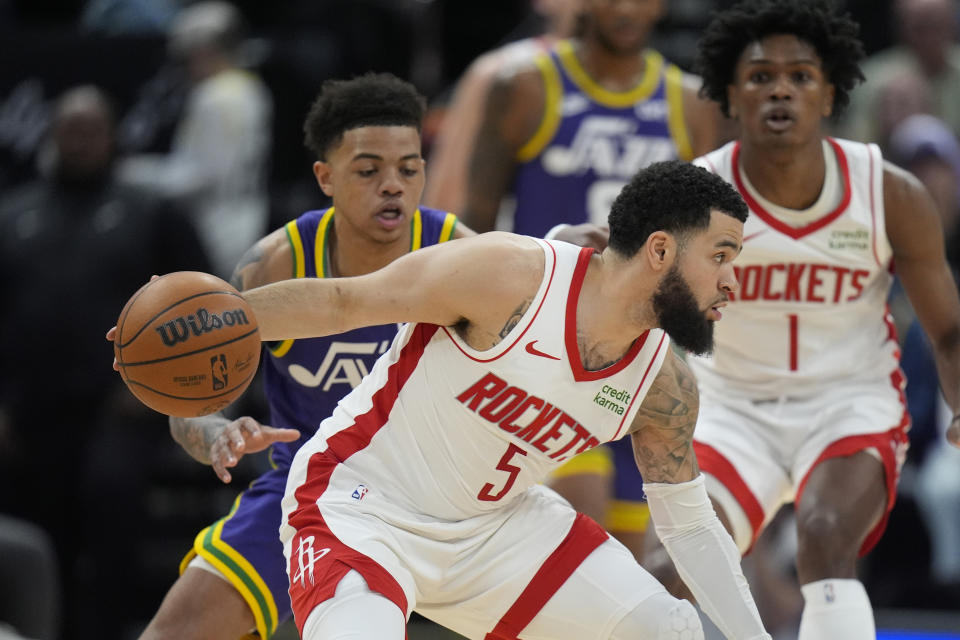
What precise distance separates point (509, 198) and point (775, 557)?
114 inches

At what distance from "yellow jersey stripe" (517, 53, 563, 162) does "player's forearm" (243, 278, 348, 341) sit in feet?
9.37

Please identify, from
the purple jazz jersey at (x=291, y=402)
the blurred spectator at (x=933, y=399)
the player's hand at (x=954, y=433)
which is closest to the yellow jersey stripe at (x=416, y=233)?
the purple jazz jersey at (x=291, y=402)

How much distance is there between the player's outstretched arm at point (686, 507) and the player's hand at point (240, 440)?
1.18 m

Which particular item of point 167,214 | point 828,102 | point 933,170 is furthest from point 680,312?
point 167,214

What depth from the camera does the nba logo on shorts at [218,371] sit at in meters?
4.39

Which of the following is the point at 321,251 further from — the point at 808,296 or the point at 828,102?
the point at 828,102

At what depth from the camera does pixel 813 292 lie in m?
5.83

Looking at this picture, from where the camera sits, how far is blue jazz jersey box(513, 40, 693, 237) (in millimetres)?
7133

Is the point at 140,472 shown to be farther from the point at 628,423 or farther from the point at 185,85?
the point at 628,423

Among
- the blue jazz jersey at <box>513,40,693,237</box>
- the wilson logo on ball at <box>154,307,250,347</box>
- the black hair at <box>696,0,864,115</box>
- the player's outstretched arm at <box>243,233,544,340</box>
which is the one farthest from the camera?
the blue jazz jersey at <box>513,40,693,237</box>

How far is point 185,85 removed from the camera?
Answer: 1046cm

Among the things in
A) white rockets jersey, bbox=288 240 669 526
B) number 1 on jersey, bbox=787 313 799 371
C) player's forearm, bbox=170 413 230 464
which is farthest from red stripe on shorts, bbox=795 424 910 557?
player's forearm, bbox=170 413 230 464

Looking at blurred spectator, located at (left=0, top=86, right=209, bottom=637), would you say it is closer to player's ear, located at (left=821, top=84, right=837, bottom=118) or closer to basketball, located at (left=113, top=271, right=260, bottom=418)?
player's ear, located at (left=821, top=84, right=837, bottom=118)

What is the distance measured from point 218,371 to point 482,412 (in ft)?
2.78
